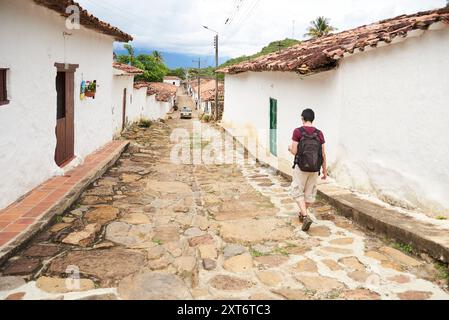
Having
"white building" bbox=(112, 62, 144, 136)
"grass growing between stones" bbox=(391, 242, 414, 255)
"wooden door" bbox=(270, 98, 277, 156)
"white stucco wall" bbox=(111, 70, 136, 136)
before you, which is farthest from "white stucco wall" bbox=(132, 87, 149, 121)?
"grass growing between stones" bbox=(391, 242, 414, 255)

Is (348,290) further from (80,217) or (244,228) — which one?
(80,217)

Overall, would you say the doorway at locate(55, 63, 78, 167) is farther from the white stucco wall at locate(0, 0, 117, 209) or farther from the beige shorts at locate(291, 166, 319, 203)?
the beige shorts at locate(291, 166, 319, 203)

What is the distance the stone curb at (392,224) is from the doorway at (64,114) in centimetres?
513

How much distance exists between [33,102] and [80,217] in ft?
6.79

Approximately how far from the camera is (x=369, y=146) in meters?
6.40

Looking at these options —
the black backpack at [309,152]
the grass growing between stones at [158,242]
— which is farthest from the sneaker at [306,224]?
the grass growing between stones at [158,242]

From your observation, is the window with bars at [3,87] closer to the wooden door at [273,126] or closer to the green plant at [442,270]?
the green plant at [442,270]

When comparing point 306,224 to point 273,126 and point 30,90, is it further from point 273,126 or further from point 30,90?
point 273,126

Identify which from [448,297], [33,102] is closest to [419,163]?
[448,297]

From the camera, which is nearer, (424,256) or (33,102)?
(424,256)

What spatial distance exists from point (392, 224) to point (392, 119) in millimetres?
1672

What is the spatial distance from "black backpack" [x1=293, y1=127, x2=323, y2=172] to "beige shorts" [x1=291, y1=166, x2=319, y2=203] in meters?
0.19

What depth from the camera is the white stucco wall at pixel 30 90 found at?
217 inches

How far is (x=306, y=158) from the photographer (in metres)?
5.25
